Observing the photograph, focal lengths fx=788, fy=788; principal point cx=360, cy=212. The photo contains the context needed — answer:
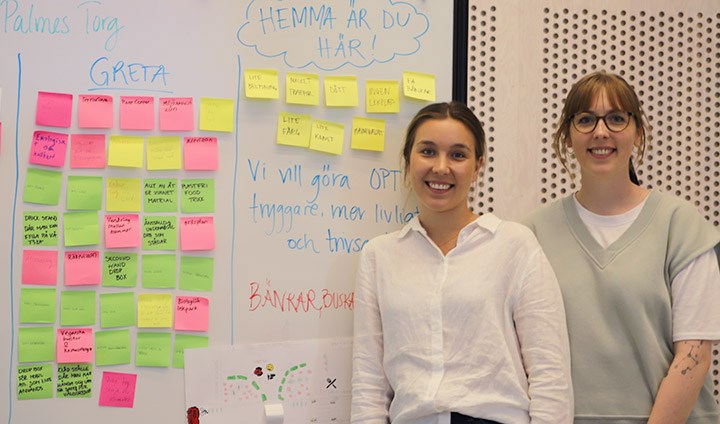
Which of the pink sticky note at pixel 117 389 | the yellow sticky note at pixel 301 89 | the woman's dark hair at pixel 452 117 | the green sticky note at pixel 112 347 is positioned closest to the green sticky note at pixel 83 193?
the green sticky note at pixel 112 347

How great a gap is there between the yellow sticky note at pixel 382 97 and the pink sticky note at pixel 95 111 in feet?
2.18

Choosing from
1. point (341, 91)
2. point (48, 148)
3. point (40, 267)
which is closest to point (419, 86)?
point (341, 91)

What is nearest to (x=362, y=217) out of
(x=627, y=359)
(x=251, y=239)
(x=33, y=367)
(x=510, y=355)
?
(x=251, y=239)

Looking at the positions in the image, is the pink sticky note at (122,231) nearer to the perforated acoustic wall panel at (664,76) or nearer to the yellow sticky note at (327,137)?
the yellow sticky note at (327,137)

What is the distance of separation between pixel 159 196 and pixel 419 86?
29.2 inches

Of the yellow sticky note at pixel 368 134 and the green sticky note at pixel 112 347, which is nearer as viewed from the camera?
the green sticky note at pixel 112 347

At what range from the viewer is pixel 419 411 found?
1.76 metres

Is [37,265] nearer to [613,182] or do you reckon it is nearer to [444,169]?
[444,169]

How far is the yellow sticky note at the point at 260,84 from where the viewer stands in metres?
2.04

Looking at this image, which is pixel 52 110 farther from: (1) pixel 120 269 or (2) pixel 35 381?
(2) pixel 35 381

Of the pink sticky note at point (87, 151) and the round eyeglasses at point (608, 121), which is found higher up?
the round eyeglasses at point (608, 121)

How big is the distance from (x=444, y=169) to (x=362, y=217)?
0.34m

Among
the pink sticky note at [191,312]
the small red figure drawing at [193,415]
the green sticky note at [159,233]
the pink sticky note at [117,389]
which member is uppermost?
the green sticky note at [159,233]

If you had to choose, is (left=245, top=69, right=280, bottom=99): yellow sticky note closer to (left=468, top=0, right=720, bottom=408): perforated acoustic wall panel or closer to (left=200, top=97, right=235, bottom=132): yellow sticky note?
(left=200, top=97, right=235, bottom=132): yellow sticky note
